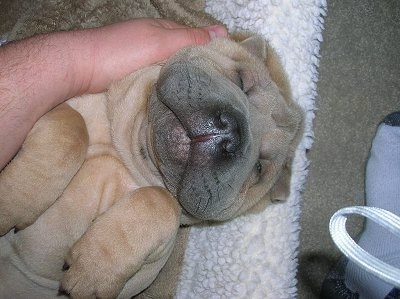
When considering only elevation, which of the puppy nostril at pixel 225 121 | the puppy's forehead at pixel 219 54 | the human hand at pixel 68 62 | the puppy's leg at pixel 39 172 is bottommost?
the puppy's leg at pixel 39 172

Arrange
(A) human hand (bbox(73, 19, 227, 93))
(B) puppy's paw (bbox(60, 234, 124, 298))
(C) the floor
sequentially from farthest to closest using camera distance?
(C) the floor
(A) human hand (bbox(73, 19, 227, 93))
(B) puppy's paw (bbox(60, 234, 124, 298))

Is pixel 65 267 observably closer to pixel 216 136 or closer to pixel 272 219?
pixel 216 136

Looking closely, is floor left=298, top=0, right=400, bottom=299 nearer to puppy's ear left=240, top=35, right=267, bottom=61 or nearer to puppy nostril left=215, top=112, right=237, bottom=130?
puppy's ear left=240, top=35, right=267, bottom=61

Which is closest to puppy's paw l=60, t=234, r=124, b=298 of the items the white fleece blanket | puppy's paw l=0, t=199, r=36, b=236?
puppy's paw l=0, t=199, r=36, b=236

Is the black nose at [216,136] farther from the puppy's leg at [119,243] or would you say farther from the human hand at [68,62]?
the human hand at [68,62]

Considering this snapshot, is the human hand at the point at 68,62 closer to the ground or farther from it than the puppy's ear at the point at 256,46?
closer to the ground

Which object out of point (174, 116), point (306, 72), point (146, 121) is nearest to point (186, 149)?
point (174, 116)

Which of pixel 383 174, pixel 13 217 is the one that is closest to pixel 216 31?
pixel 13 217

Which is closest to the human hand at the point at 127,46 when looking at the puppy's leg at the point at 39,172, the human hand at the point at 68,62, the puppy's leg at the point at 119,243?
the human hand at the point at 68,62
